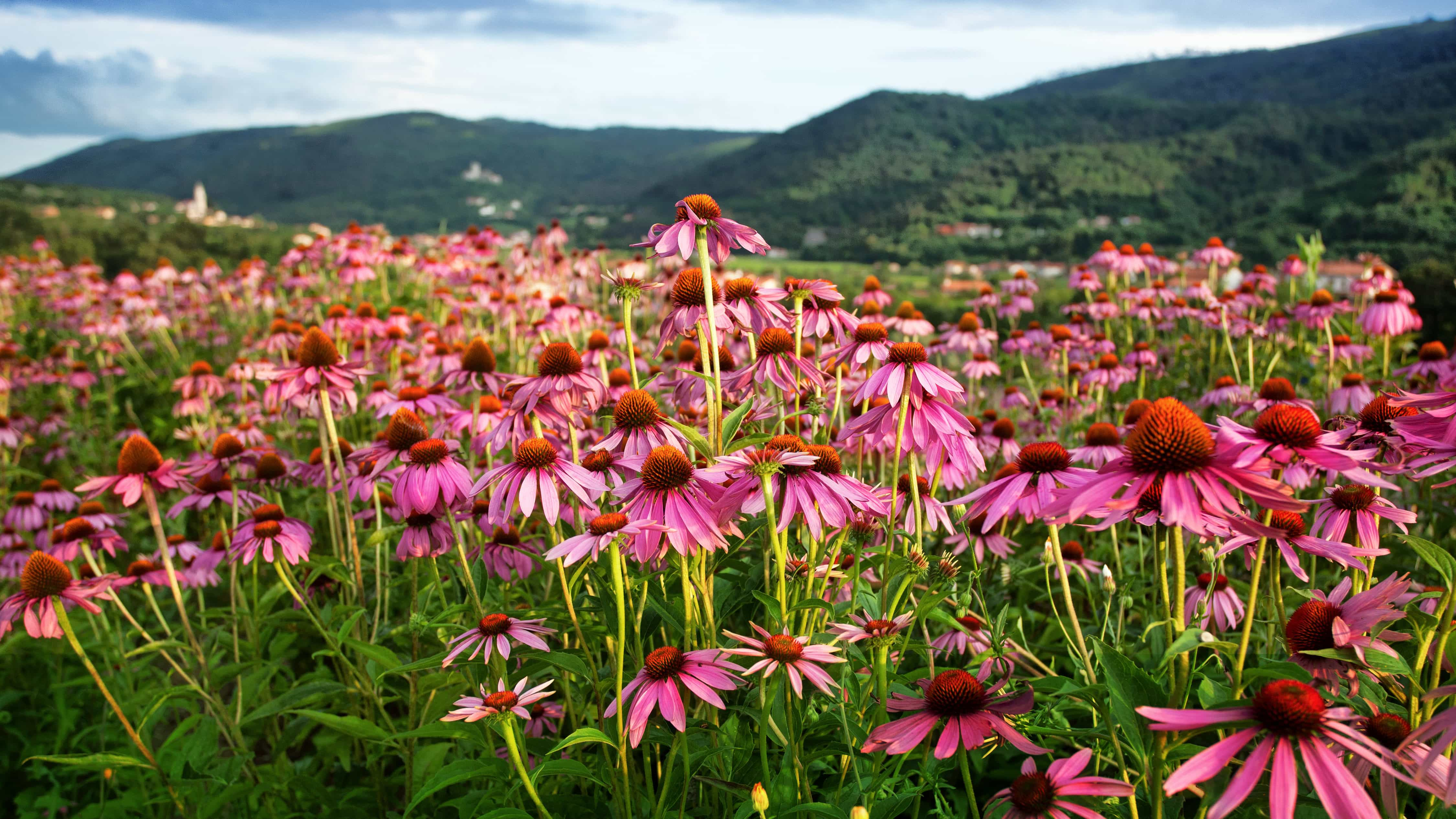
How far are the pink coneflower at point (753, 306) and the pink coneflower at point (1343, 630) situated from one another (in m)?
1.33

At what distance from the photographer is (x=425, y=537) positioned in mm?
2277

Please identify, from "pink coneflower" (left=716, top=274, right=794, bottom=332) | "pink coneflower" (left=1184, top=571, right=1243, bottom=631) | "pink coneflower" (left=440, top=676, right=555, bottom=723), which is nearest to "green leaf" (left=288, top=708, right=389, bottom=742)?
→ "pink coneflower" (left=440, top=676, right=555, bottom=723)

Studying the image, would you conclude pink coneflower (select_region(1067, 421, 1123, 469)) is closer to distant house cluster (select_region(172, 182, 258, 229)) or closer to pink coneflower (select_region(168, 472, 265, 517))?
pink coneflower (select_region(168, 472, 265, 517))

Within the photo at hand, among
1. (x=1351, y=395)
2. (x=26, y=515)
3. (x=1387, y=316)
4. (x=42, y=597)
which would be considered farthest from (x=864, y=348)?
(x=26, y=515)

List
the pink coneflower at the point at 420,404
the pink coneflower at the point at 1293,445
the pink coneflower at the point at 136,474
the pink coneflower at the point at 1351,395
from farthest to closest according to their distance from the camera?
1. the pink coneflower at the point at 1351,395
2. the pink coneflower at the point at 420,404
3. the pink coneflower at the point at 136,474
4. the pink coneflower at the point at 1293,445

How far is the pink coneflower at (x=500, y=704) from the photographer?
4.69 ft

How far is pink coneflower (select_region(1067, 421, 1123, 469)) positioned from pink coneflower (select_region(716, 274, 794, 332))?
1142 millimetres

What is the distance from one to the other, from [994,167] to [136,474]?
92053mm

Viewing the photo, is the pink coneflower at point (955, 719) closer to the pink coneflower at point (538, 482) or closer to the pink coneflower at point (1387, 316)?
the pink coneflower at point (538, 482)

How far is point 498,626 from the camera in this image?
1696 millimetres

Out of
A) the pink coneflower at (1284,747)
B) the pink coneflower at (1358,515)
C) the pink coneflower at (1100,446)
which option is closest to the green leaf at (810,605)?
the pink coneflower at (1284,747)

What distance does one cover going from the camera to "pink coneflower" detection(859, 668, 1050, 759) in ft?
4.41

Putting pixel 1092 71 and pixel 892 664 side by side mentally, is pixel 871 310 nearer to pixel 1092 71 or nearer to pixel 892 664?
pixel 892 664

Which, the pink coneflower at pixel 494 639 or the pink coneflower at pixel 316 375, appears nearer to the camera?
the pink coneflower at pixel 494 639
